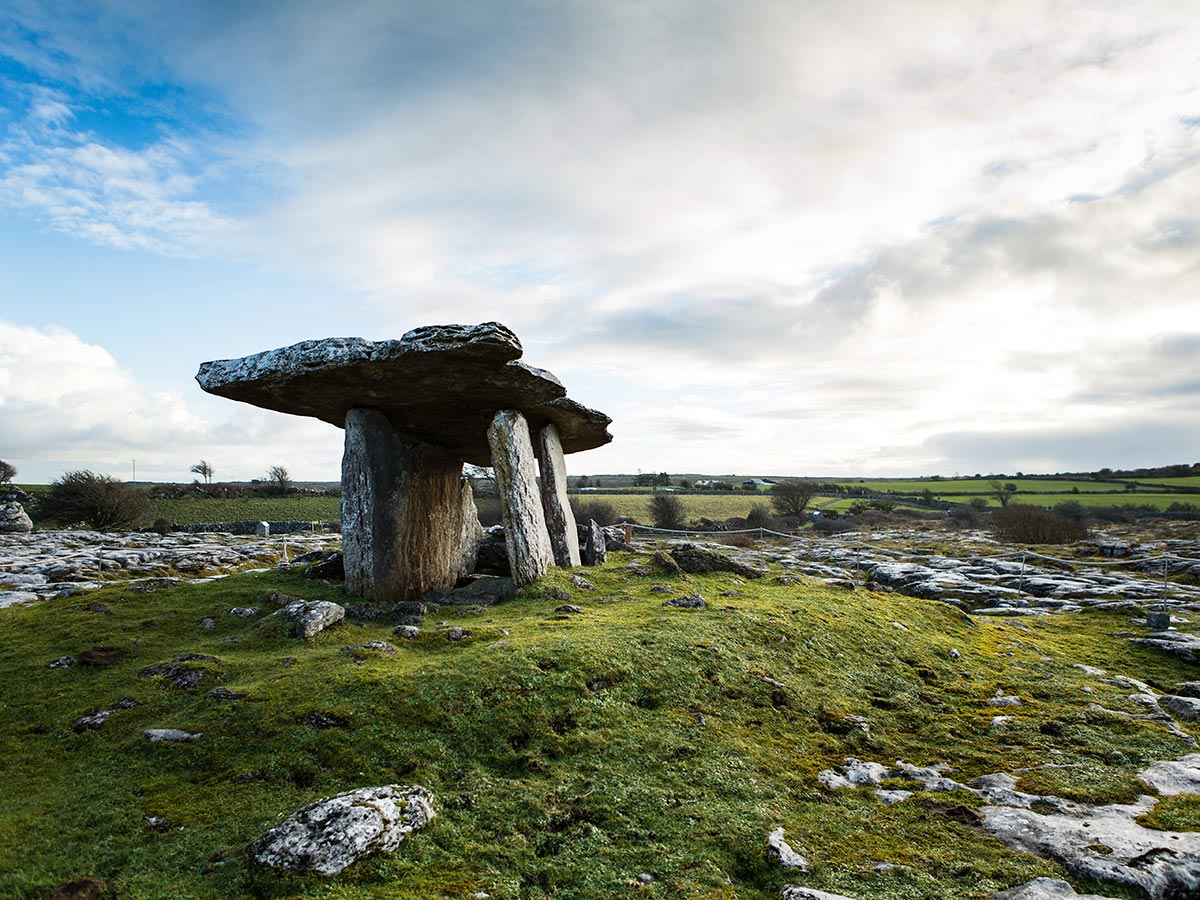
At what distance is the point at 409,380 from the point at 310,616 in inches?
174

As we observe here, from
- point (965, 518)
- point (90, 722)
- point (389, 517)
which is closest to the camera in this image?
point (90, 722)

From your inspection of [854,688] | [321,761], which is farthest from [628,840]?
[854,688]

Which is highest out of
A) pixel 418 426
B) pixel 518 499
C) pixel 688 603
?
pixel 418 426

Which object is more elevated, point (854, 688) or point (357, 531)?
point (357, 531)

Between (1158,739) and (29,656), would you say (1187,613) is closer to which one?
(1158,739)

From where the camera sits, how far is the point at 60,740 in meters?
6.33

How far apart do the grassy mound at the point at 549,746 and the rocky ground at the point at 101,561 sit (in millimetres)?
3503

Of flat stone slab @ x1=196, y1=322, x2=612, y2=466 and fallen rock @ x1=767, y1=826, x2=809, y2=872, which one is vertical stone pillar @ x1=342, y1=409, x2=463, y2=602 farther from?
fallen rock @ x1=767, y1=826, x2=809, y2=872

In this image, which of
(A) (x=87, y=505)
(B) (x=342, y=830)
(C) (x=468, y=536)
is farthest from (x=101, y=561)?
(A) (x=87, y=505)

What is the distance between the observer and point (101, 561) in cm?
1683

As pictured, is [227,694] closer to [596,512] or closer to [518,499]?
[518,499]

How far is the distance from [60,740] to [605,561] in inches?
444

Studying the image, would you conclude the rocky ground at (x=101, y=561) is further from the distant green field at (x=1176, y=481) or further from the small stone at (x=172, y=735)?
the distant green field at (x=1176, y=481)

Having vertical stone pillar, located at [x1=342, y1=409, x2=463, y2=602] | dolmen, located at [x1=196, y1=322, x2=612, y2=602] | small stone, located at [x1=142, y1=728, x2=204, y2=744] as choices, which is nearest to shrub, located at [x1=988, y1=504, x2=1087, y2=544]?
dolmen, located at [x1=196, y1=322, x2=612, y2=602]
